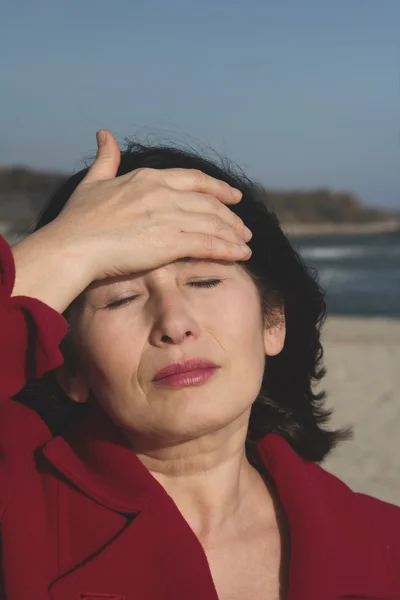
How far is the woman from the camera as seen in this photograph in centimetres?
202

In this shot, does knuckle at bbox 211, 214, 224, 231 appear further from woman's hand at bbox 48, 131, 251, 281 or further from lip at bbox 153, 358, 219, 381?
lip at bbox 153, 358, 219, 381

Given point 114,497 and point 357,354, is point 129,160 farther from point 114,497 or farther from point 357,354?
point 357,354

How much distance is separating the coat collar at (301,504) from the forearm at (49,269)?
420 mm

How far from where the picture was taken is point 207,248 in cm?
213

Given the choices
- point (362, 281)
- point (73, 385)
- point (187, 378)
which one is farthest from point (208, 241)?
point (362, 281)

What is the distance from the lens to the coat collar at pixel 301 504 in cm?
218

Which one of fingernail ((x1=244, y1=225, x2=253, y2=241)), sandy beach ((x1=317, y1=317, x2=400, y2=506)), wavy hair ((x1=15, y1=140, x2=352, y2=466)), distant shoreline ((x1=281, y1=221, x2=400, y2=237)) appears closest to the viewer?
fingernail ((x1=244, y1=225, x2=253, y2=241))

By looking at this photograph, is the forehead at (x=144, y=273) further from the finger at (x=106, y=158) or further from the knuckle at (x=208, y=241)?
the finger at (x=106, y=158)

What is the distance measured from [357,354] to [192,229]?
900cm

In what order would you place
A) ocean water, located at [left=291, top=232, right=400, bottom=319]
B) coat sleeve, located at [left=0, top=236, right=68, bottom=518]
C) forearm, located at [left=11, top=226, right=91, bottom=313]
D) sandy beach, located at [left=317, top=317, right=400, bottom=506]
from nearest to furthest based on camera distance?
coat sleeve, located at [left=0, top=236, right=68, bottom=518] < forearm, located at [left=11, top=226, right=91, bottom=313] < sandy beach, located at [left=317, top=317, right=400, bottom=506] < ocean water, located at [left=291, top=232, right=400, bottom=319]

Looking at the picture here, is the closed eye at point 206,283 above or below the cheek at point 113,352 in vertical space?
above

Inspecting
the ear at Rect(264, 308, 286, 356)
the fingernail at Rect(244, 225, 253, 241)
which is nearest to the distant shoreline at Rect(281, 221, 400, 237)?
the ear at Rect(264, 308, 286, 356)

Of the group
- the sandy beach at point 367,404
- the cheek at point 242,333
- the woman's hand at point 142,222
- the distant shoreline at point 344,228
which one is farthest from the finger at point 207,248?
the distant shoreline at point 344,228

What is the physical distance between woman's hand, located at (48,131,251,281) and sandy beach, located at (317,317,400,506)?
378 cm
